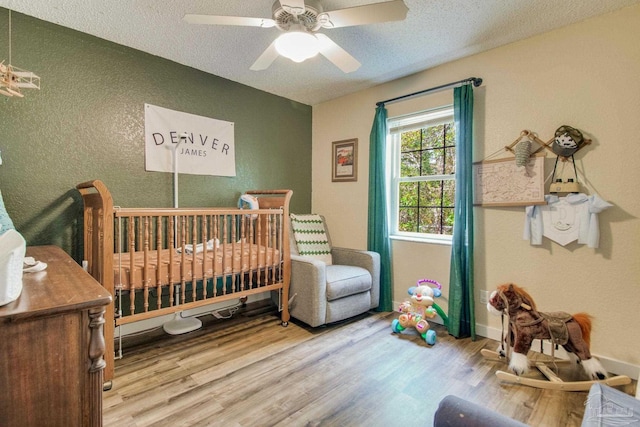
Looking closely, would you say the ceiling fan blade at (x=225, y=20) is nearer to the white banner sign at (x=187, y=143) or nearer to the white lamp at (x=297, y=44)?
the white lamp at (x=297, y=44)

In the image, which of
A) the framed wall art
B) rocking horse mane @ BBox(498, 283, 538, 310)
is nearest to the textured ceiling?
the framed wall art

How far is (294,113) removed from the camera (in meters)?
3.53

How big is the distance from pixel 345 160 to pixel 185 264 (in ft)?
6.65

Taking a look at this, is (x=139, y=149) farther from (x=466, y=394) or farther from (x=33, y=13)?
(x=466, y=394)

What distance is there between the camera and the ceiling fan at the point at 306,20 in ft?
4.87

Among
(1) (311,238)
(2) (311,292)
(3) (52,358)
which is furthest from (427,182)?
(3) (52,358)

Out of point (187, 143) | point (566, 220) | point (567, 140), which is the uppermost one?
point (187, 143)

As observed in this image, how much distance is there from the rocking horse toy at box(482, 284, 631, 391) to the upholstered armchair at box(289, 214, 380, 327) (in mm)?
1149

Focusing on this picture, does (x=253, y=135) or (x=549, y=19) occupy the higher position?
(x=549, y=19)

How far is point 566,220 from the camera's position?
202 cm

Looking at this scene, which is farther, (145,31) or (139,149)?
(139,149)

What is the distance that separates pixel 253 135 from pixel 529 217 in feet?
8.42

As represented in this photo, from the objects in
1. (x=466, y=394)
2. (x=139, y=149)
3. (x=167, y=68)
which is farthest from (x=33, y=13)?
(x=466, y=394)

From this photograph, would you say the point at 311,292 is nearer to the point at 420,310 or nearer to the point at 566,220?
the point at 420,310
